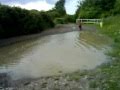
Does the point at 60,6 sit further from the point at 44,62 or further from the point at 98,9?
the point at 44,62

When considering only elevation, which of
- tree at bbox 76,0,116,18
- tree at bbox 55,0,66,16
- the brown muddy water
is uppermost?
the brown muddy water

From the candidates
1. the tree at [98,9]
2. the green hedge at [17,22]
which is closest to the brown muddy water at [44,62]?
the green hedge at [17,22]

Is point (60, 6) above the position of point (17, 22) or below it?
below

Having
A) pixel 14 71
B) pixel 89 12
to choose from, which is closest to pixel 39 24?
pixel 89 12

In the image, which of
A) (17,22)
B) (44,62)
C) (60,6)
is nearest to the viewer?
(44,62)

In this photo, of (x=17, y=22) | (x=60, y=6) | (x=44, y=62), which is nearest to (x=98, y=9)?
(x=17, y=22)

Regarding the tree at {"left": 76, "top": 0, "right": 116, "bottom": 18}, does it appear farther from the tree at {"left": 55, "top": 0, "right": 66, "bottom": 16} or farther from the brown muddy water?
the brown muddy water

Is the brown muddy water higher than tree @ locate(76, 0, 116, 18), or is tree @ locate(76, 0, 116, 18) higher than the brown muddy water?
the brown muddy water

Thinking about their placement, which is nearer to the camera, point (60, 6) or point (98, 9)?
point (98, 9)

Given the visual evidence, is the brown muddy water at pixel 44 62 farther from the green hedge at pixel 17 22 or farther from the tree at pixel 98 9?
the tree at pixel 98 9

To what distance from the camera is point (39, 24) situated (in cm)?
5069

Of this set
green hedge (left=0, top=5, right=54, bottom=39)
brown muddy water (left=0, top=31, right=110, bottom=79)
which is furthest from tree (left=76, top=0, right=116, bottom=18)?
brown muddy water (left=0, top=31, right=110, bottom=79)

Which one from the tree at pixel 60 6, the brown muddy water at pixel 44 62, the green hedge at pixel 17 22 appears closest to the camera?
the brown muddy water at pixel 44 62

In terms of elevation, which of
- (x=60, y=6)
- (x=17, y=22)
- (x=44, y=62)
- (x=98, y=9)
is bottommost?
(x=60, y=6)
